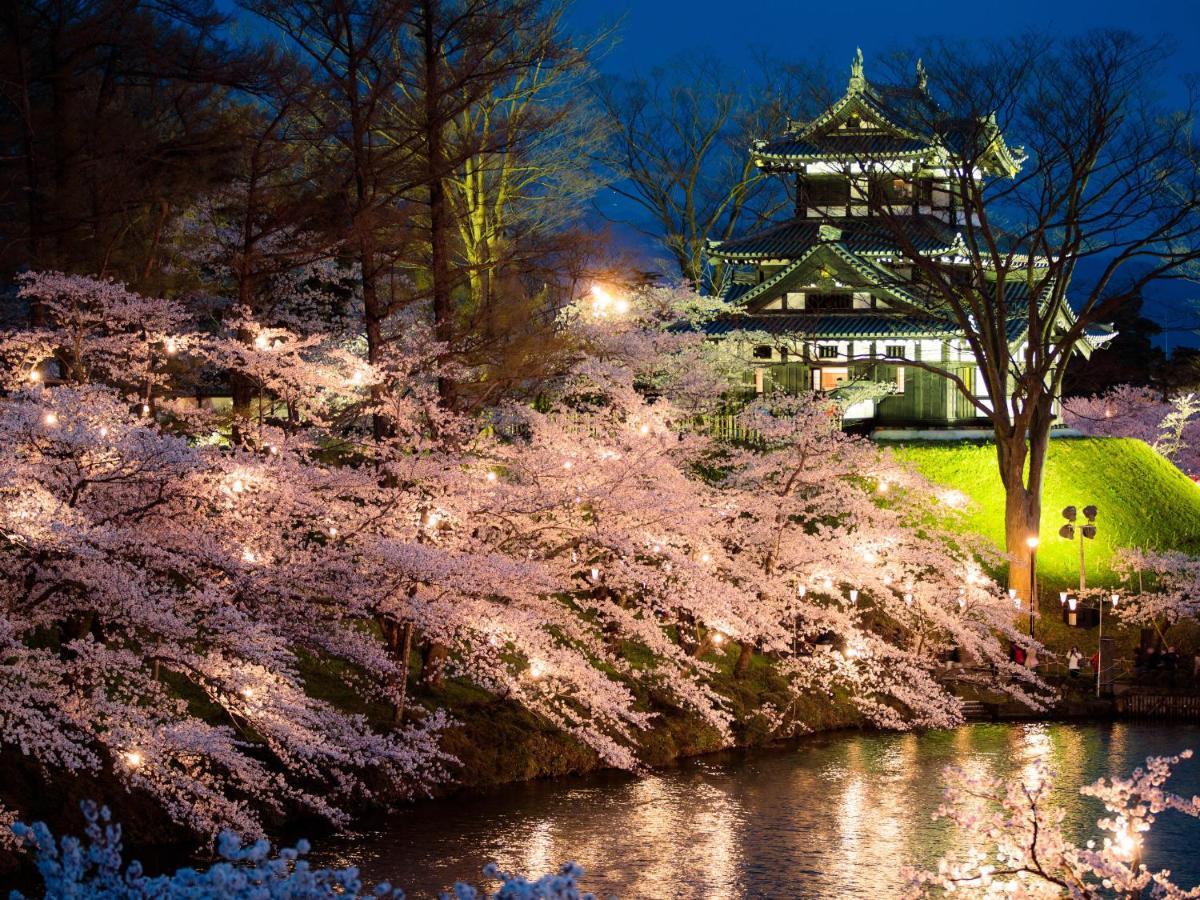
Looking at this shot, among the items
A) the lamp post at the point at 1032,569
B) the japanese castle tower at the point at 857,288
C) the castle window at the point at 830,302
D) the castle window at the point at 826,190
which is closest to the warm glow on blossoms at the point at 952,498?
the lamp post at the point at 1032,569

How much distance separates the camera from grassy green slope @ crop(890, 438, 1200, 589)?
38219mm

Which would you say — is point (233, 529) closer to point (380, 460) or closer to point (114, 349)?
point (380, 460)

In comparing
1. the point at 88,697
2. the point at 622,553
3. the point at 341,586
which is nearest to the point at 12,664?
the point at 88,697

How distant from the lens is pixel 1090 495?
133 feet

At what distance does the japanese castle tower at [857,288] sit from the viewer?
137ft

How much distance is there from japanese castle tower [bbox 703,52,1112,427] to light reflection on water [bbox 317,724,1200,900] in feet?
55.2

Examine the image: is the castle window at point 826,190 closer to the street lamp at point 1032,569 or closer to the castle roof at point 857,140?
the castle roof at point 857,140

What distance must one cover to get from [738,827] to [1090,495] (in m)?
24.6

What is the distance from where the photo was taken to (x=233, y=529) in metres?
17.2

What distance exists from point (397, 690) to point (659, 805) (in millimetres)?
4324

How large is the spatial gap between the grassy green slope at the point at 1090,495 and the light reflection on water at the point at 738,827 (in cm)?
1268

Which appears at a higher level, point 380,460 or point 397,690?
point 380,460

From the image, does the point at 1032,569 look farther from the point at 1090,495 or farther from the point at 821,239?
the point at 821,239

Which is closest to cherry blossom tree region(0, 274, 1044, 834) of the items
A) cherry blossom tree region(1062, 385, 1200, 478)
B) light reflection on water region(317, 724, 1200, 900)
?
light reflection on water region(317, 724, 1200, 900)
